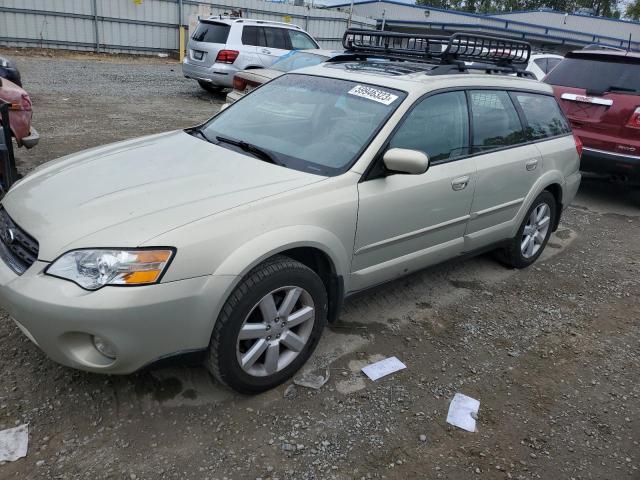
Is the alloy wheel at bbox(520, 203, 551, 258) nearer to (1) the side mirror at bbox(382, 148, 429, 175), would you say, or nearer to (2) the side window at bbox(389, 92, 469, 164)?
(2) the side window at bbox(389, 92, 469, 164)

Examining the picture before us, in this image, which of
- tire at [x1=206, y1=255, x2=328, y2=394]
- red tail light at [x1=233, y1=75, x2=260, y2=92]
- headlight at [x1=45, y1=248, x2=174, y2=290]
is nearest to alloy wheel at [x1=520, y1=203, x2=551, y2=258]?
tire at [x1=206, y1=255, x2=328, y2=394]

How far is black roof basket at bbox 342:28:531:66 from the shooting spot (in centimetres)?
407

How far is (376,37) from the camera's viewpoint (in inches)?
179

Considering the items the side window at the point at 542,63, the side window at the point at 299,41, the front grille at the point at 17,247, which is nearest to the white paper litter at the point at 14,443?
the front grille at the point at 17,247

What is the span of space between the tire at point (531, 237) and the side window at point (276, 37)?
9083 millimetres

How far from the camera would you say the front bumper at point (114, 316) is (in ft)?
7.62

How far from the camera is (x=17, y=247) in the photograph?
2646 mm

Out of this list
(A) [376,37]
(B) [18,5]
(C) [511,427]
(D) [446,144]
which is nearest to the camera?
(C) [511,427]

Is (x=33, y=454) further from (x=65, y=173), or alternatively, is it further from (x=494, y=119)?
(x=494, y=119)

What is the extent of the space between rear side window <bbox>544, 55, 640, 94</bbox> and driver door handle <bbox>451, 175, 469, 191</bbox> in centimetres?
413

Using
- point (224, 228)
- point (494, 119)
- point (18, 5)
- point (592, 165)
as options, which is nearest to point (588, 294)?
point (494, 119)

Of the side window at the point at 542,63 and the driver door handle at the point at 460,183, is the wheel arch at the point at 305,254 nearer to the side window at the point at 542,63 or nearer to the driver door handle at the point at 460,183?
the driver door handle at the point at 460,183

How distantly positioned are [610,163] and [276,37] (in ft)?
27.4

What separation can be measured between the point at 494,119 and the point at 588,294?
1.74 meters
